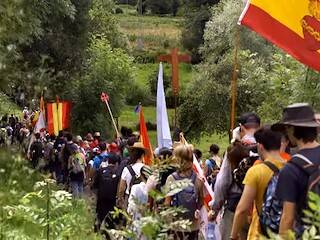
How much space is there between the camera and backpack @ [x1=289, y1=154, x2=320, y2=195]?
213 inches

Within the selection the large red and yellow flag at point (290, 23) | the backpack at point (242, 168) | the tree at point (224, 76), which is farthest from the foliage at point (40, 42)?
the tree at point (224, 76)

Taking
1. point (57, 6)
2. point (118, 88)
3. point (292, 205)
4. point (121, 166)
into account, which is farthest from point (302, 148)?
point (118, 88)

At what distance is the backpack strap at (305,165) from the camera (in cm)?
546

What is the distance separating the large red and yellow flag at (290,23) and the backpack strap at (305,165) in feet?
10.1

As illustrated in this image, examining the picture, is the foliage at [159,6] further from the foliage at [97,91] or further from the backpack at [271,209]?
the backpack at [271,209]

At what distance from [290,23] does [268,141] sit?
2615 mm

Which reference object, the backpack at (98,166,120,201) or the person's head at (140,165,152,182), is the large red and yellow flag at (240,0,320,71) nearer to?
the person's head at (140,165,152,182)

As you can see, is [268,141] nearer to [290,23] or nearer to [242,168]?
[242,168]

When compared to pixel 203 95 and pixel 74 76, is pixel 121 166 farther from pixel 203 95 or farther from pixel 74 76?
pixel 203 95

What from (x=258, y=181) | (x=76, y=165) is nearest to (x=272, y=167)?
(x=258, y=181)

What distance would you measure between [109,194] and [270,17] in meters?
3.68

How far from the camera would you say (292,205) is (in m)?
5.52

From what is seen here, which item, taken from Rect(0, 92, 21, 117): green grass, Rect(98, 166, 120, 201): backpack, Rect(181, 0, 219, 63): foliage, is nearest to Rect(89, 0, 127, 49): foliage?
Rect(181, 0, 219, 63): foliage

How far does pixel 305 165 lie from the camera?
5469 mm
